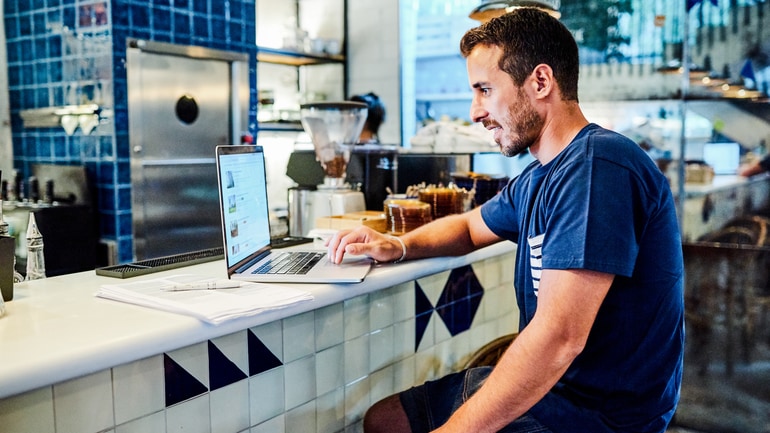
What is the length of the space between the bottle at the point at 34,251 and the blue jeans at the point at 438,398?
0.96 m

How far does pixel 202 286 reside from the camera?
1544 mm

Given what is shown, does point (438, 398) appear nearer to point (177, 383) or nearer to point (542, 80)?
point (177, 383)

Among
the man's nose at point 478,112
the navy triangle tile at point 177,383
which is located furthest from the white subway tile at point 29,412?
the man's nose at point 478,112

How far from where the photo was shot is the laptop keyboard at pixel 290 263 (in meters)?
1.71

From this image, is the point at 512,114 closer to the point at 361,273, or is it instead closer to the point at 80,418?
the point at 361,273


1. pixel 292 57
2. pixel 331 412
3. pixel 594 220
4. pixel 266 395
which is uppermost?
pixel 292 57

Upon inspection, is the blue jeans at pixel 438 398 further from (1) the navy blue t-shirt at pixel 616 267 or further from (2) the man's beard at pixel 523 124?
(2) the man's beard at pixel 523 124

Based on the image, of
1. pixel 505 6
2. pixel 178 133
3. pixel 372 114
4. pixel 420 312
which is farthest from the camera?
pixel 178 133

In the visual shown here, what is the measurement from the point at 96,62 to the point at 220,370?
299cm

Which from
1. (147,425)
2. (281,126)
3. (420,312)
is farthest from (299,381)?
(281,126)

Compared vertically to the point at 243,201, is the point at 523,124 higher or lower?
higher

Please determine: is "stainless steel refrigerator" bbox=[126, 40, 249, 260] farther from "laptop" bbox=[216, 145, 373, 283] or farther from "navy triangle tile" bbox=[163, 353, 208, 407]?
"navy triangle tile" bbox=[163, 353, 208, 407]

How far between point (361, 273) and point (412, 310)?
0.38 metres

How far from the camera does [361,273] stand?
172 centimetres
